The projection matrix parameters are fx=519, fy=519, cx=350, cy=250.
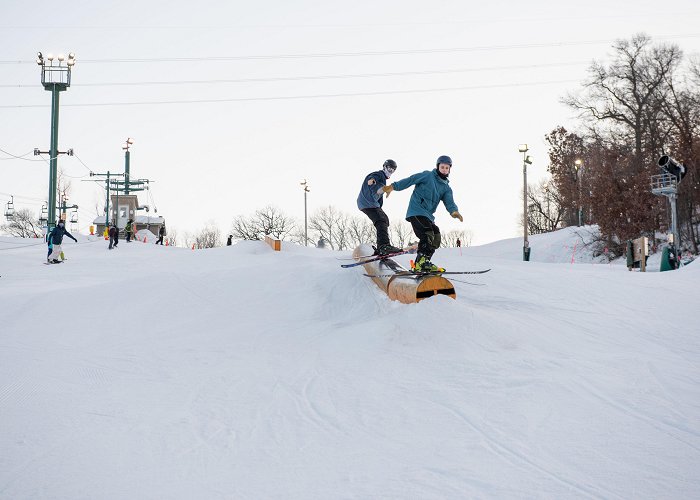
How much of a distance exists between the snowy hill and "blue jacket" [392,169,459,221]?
1.58 metres

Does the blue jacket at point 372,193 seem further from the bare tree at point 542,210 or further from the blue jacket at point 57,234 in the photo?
the bare tree at point 542,210

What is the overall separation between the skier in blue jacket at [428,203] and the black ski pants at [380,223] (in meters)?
2.21

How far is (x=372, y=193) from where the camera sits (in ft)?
35.7

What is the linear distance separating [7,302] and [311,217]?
83478mm

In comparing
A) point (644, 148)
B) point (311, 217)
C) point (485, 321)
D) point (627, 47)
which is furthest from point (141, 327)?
point (311, 217)

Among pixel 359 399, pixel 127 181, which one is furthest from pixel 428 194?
pixel 127 181

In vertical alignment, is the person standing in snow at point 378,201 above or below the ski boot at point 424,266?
above

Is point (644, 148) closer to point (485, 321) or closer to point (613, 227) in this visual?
point (613, 227)

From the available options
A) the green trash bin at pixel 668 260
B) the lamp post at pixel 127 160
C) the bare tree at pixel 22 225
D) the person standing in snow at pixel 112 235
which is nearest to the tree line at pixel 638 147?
the green trash bin at pixel 668 260

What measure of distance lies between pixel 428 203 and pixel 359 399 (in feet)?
14.1

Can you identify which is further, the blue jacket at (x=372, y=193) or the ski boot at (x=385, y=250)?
the blue jacket at (x=372, y=193)

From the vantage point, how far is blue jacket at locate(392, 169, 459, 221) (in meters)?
8.17

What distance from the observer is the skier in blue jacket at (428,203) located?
26.8 feet

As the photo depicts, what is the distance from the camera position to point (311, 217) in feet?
304
